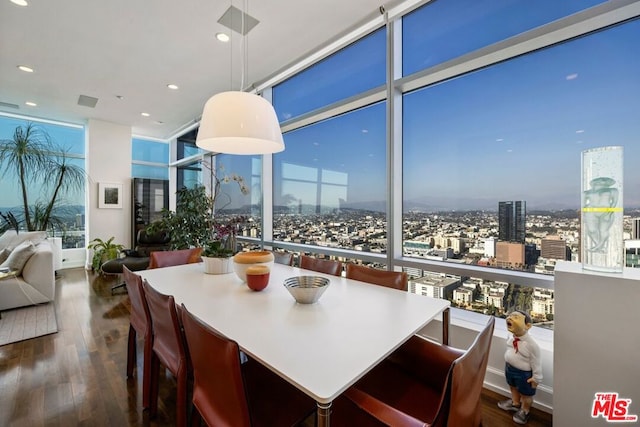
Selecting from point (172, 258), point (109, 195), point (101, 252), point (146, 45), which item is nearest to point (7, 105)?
point (109, 195)

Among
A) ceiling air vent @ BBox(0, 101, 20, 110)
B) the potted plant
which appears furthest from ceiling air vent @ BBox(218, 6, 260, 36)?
ceiling air vent @ BBox(0, 101, 20, 110)

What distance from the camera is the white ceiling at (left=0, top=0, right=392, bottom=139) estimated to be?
102 inches

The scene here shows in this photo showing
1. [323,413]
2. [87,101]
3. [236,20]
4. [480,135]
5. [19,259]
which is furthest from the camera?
[87,101]

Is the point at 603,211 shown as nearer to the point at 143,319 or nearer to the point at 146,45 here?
the point at 143,319

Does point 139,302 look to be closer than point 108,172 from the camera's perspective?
Yes

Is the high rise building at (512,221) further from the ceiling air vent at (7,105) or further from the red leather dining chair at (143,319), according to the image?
the ceiling air vent at (7,105)

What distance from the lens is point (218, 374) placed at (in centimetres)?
97

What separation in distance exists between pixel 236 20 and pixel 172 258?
8.08 ft

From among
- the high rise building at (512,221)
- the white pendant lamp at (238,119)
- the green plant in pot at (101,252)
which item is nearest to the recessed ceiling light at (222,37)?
the white pendant lamp at (238,119)

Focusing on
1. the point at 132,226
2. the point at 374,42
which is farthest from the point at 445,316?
the point at 132,226

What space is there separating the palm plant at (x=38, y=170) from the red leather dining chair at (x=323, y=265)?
5676mm

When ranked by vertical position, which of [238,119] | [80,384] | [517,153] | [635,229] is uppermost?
[238,119]

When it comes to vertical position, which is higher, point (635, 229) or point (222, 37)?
point (222, 37)

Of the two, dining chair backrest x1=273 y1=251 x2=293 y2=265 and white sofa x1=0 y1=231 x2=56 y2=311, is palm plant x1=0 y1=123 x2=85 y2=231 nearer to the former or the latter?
white sofa x1=0 y1=231 x2=56 y2=311
